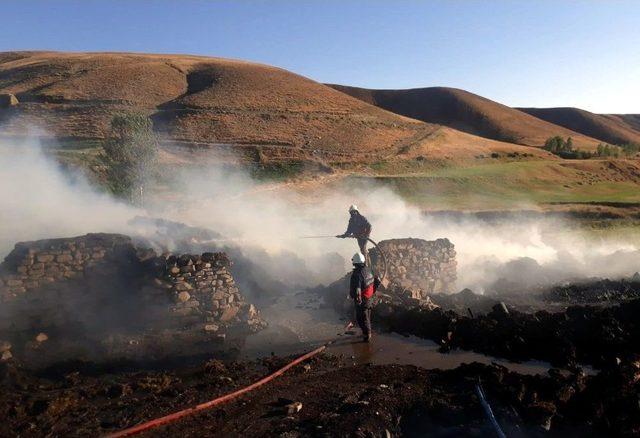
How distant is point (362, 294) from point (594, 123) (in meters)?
121

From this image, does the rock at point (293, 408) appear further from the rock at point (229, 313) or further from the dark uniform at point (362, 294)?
the rock at point (229, 313)

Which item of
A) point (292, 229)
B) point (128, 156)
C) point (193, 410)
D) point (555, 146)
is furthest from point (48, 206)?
point (555, 146)

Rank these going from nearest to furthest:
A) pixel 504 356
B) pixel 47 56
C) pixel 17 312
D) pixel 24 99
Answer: pixel 504 356
pixel 17 312
pixel 24 99
pixel 47 56

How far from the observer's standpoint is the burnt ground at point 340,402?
19.5 feet

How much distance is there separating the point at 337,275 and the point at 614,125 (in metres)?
120

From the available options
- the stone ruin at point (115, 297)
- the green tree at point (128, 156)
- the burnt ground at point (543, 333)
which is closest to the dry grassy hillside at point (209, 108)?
the green tree at point (128, 156)

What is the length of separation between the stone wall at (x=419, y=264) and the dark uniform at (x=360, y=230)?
0.74 meters

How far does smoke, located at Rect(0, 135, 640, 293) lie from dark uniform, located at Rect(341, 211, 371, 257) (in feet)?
8.50

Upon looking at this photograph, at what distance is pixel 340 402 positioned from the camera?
21.5 ft

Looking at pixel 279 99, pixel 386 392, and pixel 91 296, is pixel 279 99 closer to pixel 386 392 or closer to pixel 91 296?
pixel 91 296

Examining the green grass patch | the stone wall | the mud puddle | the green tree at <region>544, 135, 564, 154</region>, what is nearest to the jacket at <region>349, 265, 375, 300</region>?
the mud puddle

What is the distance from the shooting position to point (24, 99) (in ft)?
180

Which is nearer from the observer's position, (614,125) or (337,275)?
(337,275)

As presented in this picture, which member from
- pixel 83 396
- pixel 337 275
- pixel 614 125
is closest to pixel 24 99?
pixel 337 275
